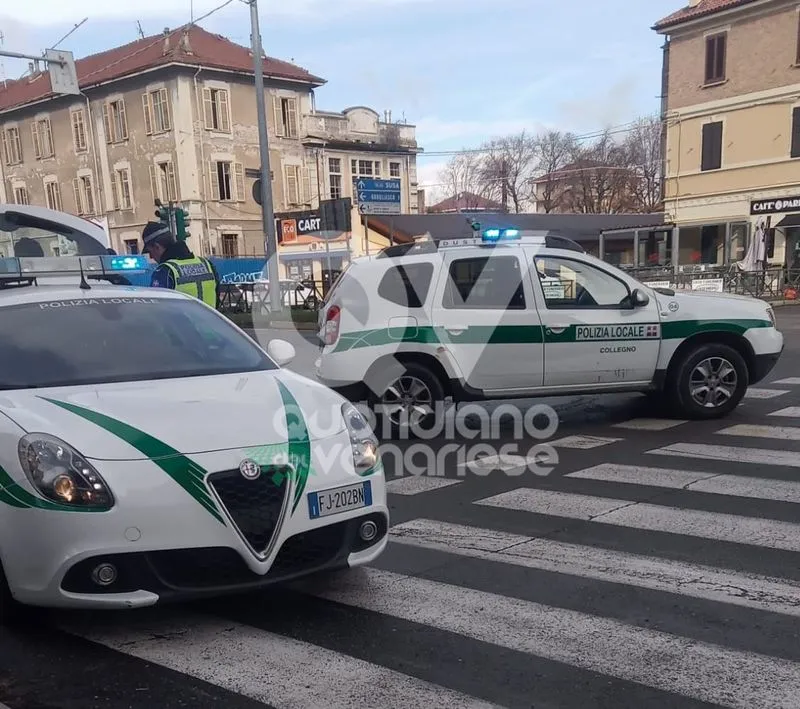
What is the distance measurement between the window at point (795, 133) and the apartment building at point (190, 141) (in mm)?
23693

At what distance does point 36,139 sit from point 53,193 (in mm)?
3506

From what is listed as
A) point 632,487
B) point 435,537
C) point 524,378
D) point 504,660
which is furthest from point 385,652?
point 524,378

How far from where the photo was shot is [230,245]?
42094 millimetres

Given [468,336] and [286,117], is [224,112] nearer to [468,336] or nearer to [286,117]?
[286,117]

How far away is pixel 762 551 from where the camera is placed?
440cm

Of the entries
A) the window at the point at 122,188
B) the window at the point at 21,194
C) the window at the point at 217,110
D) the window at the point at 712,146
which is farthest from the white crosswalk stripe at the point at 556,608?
the window at the point at 21,194

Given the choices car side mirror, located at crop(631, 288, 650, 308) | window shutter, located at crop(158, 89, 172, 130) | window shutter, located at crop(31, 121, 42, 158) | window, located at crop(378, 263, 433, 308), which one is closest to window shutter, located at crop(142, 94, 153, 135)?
window shutter, located at crop(158, 89, 172, 130)

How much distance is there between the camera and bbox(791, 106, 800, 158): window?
96.6 ft

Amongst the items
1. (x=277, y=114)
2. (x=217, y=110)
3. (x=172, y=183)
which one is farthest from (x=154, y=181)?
(x=277, y=114)

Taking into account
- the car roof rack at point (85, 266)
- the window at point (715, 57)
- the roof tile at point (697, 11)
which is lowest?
the car roof rack at point (85, 266)

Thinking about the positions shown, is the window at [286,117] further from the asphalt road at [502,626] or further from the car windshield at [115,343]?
the asphalt road at [502,626]

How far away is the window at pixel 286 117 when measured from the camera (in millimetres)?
43688

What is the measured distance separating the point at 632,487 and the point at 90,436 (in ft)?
12.9

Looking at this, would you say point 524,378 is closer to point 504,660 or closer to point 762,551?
point 762,551
